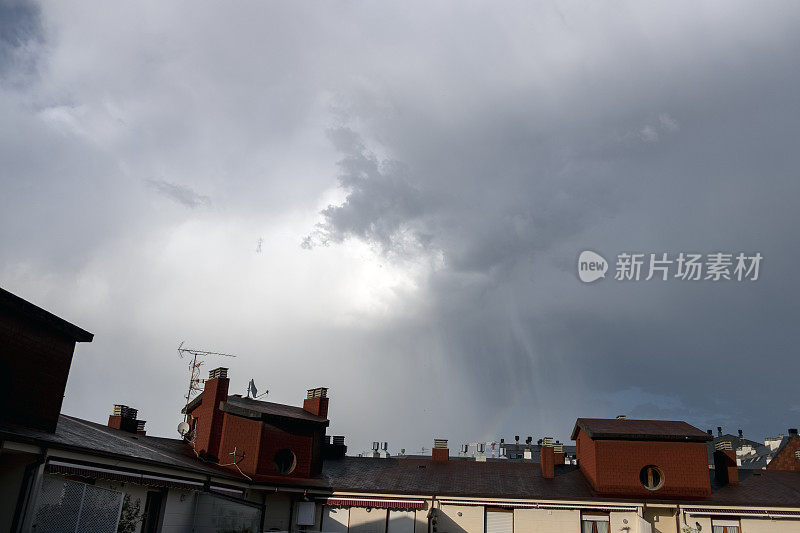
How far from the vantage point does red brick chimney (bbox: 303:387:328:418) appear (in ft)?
147

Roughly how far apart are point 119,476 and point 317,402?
2106cm

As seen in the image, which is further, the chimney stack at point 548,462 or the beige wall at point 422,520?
the chimney stack at point 548,462

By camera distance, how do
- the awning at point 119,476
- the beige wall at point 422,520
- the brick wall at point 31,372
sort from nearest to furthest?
the awning at point 119,476, the brick wall at point 31,372, the beige wall at point 422,520

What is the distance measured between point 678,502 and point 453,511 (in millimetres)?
12640

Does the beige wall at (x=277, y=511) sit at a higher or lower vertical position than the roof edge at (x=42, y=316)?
lower

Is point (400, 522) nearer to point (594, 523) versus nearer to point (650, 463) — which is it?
point (594, 523)

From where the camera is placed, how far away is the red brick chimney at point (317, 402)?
44.9 meters

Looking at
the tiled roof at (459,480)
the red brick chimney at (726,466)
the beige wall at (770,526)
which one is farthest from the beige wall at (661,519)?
the red brick chimney at (726,466)

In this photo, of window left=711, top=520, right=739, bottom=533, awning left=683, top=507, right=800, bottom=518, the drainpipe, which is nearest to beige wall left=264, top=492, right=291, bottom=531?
the drainpipe

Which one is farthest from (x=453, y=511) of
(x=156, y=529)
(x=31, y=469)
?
(x=31, y=469)

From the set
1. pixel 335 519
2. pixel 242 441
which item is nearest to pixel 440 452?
pixel 335 519

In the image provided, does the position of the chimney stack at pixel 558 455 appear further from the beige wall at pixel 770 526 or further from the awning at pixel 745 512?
the beige wall at pixel 770 526

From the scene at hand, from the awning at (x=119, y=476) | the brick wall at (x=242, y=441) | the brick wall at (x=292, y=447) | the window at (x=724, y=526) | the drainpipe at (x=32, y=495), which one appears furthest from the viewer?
the brick wall at (x=292, y=447)

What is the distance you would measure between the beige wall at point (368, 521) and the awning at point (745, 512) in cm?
1737
